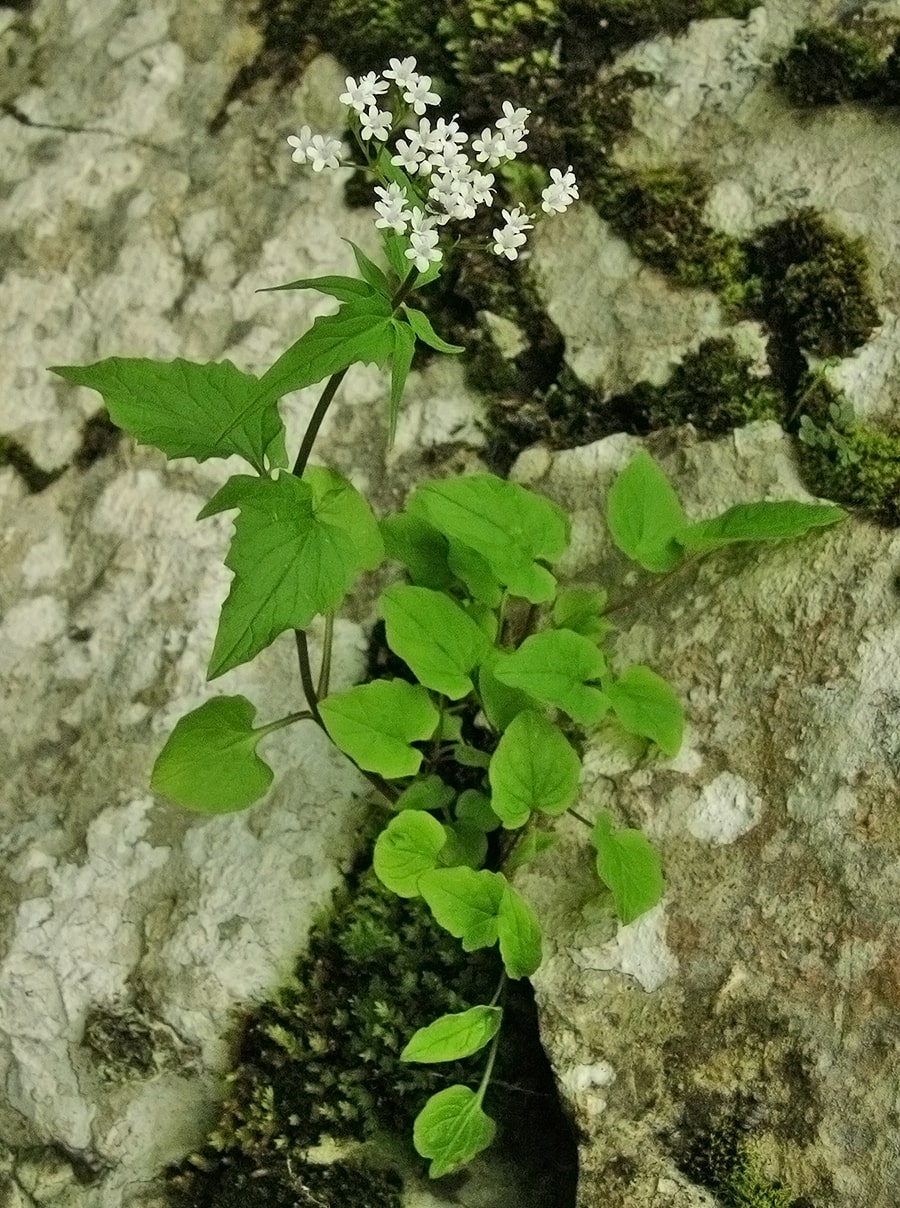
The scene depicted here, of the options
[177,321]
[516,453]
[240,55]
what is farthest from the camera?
[240,55]

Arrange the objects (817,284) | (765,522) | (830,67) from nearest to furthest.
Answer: (765,522) → (817,284) → (830,67)

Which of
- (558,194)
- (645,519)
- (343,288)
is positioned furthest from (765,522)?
(343,288)

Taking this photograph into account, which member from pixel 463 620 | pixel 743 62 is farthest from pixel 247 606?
pixel 743 62

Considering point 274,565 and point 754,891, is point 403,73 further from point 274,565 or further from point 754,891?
point 754,891

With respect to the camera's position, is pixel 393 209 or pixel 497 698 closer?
pixel 393 209

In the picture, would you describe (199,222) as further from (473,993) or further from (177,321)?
(473,993)

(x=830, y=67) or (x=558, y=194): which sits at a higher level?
(x=558, y=194)

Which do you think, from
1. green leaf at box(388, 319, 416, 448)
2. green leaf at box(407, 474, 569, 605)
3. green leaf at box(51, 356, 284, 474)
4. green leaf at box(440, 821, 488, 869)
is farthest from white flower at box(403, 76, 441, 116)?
green leaf at box(440, 821, 488, 869)
